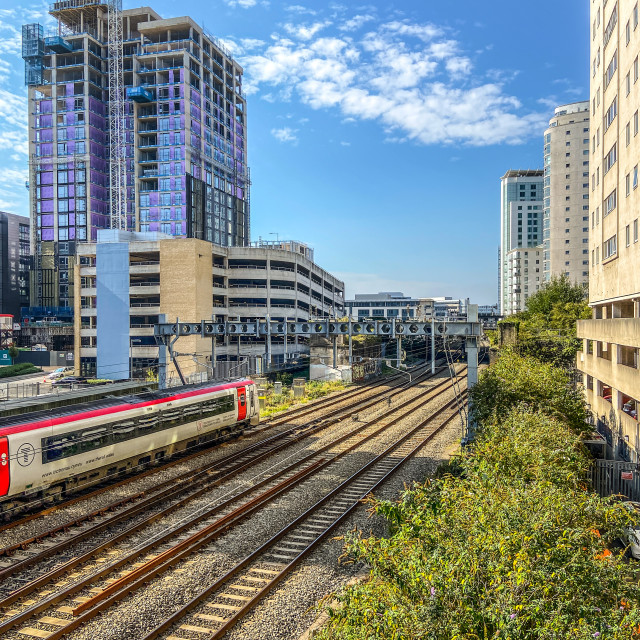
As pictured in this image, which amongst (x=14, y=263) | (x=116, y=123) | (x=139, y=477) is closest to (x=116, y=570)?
(x=139, y=477)

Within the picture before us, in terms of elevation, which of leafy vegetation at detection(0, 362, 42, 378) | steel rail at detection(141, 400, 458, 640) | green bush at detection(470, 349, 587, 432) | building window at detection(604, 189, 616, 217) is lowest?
leafy vegetation at detection(0, 362, 42, 378)

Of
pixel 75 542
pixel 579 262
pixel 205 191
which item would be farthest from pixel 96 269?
pixel 579 262

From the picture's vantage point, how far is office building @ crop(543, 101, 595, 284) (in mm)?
100625

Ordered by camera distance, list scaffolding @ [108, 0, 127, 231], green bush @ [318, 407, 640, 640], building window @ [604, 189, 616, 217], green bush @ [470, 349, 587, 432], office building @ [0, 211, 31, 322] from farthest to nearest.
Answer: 1. office building @ [0, 211, 31, 322]
2. scaffolding @ [108, 0, 127, 231]
3. building window @ [604, 189, 616, 217]
4. green bush @ [470, 349, 587, 432]
5. green bush @ [318, 407, 640, 640]

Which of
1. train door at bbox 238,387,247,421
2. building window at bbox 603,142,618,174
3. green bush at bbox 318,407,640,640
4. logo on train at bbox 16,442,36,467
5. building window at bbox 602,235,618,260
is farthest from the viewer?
building window at bbox 602,235,618,260

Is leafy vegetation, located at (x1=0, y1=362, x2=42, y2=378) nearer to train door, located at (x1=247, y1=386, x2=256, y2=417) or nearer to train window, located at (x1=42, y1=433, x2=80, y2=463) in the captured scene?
train door, located at (x1=247, y1=386, x2=256, y2=417)

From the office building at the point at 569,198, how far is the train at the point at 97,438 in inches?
3703

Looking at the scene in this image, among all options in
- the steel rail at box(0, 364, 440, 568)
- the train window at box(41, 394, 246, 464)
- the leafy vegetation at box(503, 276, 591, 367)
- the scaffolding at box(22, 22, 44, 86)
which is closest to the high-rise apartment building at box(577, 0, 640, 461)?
the leafy vegetation at box(503, 276, 591, 367)

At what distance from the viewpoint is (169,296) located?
5931 cm

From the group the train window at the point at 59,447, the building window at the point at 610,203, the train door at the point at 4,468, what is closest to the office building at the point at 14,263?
the train window at the point at 59,447

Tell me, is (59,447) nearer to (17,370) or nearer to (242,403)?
(242,403)

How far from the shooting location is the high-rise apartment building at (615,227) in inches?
913

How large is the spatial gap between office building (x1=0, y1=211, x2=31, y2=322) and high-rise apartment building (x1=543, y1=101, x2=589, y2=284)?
107 m

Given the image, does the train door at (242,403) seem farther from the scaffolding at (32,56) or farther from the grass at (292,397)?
the scaffolding at (32,56)
